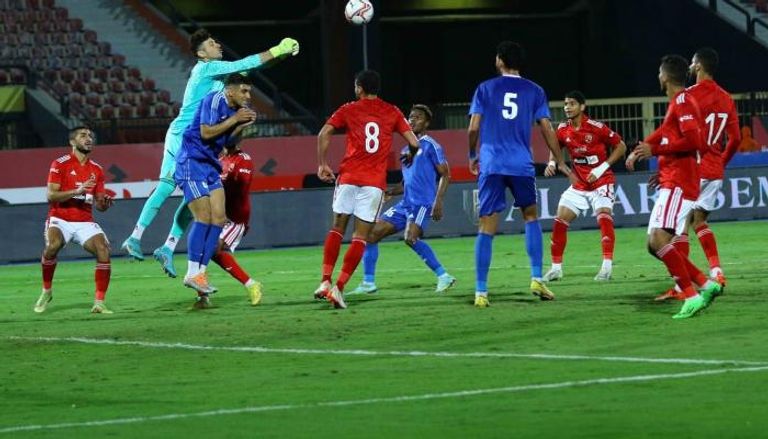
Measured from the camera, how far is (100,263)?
15906mm

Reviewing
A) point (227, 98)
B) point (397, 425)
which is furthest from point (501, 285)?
point (397, 425)

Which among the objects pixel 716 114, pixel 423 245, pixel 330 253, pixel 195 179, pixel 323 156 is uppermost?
pixel 716 114

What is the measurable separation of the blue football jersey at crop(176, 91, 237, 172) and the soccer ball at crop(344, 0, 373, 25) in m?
14.5

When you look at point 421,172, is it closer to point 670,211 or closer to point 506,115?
point 506,115

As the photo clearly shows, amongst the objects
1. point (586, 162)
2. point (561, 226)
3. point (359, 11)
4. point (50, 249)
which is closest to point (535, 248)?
point (561, 226)

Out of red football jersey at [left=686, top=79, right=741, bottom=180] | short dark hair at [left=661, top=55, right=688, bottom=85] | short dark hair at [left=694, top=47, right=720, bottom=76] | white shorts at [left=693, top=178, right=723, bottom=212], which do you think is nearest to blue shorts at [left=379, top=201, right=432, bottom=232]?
white shorts at [left=693, top=178, right=723, bottom=212]

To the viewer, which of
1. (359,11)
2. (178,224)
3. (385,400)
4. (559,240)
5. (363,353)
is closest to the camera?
(385,400)

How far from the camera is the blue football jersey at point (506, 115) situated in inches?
593

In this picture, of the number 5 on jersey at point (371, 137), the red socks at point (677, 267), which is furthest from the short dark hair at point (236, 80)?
the red socks at point (677, 267)

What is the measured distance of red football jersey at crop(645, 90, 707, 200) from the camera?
13.6m

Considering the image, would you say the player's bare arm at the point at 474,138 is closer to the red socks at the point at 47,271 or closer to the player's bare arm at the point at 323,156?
the player's bare arm at the point at 323,156

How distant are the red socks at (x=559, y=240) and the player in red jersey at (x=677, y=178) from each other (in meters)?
4.13

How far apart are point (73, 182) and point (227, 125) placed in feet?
5.73

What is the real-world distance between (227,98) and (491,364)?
17.8 ft
